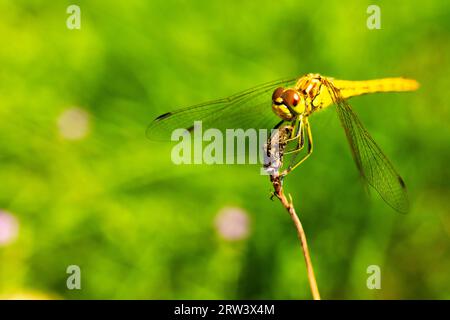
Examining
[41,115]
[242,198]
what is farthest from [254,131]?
[41,115]

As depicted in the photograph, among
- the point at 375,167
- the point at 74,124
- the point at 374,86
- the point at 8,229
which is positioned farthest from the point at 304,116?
the point at 8,229

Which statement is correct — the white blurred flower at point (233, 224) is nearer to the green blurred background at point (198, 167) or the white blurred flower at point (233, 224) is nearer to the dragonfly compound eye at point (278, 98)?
the green blurred background at point (198, 167)

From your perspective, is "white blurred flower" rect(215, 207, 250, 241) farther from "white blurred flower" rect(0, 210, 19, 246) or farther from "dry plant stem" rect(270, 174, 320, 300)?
"dry plant stem" rect(270, 174, 320, 300)

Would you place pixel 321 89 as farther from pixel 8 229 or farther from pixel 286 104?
pixel 8 229

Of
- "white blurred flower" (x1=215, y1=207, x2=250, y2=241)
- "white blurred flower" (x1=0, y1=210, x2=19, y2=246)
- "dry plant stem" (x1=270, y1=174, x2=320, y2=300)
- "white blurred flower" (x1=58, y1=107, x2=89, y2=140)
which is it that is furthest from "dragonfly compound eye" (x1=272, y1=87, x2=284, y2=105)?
"white blurred flower" (x1=0, y1=210, x2=19, y2=246)

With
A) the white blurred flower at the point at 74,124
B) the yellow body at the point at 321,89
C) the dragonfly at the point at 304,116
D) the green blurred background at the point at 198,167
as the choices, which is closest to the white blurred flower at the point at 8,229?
the green blurred background at the point at 198,167
